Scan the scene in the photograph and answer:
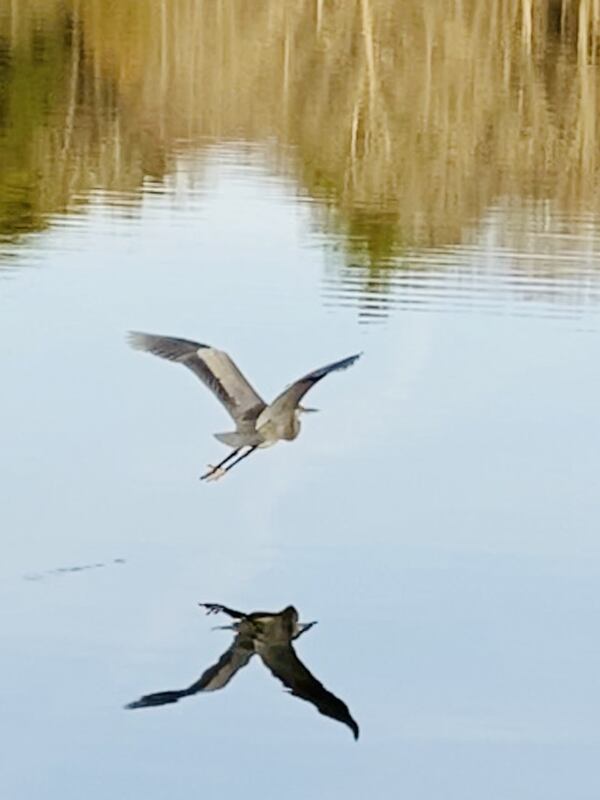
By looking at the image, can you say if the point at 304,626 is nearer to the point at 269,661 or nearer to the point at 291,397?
the point at 269,661

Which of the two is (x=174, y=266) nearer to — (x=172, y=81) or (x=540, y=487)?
(x=540, y=487)

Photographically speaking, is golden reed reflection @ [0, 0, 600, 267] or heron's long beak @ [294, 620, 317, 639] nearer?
heron's long beak @ [294, 620, 317, 639]

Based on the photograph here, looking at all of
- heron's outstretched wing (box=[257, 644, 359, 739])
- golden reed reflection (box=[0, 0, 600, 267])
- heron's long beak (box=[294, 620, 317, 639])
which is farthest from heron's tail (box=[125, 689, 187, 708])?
golden reed reflection (box=[0, 0, 600, 267])

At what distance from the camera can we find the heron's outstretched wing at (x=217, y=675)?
8.48 meters

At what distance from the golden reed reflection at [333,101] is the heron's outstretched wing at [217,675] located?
8738 millimetres

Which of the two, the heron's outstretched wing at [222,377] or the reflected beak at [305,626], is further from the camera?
the heron's outstretched wing at [222,377]

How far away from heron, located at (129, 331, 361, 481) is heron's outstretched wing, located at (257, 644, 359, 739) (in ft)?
2.79

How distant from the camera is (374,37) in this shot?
144ft

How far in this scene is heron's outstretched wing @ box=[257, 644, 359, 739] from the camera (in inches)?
336

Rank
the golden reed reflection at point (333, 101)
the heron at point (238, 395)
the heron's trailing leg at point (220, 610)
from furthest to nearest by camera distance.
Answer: the golden reed reflection at point (333, 101), the heron at point (238, 395), the heron's trailing leg at point (220, 610)

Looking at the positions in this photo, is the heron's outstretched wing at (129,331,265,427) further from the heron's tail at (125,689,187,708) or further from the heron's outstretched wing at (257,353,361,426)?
the heron's tail at (125,689,187,708)

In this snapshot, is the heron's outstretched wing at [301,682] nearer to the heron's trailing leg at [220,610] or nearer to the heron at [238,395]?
the heron's trailing leg at [220,610]

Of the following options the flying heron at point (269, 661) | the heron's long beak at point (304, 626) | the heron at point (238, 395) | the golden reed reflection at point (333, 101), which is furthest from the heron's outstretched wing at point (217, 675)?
the golden reed reflection at point (333, 101)

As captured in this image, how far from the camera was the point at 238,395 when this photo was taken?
9.78 metres
